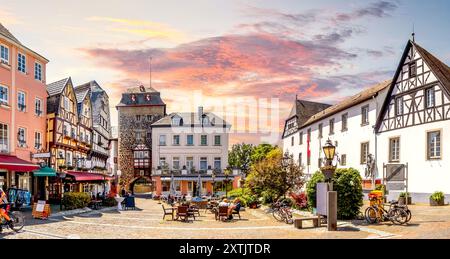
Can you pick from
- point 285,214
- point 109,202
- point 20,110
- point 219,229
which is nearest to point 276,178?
point 285,214

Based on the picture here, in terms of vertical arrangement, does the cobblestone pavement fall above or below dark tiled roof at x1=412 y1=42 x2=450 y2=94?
below

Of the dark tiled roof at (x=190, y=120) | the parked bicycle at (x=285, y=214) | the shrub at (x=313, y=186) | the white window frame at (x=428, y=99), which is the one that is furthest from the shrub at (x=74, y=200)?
the dark tiled roof at (x=190, y=120)

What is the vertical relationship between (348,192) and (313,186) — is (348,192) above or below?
below

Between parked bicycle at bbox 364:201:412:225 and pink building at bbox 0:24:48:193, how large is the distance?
739 inches

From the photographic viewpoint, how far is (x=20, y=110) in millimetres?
26875

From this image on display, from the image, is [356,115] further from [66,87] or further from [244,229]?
[66,87]

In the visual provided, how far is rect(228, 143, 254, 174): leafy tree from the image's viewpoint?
79750mm

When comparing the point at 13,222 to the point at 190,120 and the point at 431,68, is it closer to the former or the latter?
the point at 431,68

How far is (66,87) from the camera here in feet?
111

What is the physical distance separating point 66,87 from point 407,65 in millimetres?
25933

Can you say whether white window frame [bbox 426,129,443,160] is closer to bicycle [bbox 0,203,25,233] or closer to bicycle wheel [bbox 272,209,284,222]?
bicycle wheel [bbox 272,209,284,222]

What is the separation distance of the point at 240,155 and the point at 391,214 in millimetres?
65314

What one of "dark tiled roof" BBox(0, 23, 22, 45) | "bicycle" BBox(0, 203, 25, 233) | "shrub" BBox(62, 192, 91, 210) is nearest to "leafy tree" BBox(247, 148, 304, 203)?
"shrub" BBox(62, 192, 91, 210)
